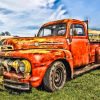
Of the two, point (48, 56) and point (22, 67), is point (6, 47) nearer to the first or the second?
point (22, 67)

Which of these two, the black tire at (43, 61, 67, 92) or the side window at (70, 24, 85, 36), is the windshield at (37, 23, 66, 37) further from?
the black tire at (43, 61, 67, 92)

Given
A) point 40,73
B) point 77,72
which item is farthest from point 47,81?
point 77,72

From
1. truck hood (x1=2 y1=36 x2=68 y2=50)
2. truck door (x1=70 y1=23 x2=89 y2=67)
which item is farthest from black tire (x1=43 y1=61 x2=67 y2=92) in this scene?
truck door (x1=70 y1=23 x2=89 y2=67)

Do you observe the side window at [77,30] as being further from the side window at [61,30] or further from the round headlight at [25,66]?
the round headlight at [25,66]

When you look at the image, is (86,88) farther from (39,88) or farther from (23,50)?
(23,50)

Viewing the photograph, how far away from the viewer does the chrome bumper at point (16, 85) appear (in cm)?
634

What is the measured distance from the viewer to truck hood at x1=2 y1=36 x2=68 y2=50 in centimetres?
713

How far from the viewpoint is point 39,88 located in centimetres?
715

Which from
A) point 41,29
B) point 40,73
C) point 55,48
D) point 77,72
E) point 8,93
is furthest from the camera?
point 41,29

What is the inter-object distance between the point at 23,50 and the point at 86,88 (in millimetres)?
2041

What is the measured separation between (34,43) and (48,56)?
0.83 meters

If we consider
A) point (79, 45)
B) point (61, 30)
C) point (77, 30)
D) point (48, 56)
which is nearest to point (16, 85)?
point (48, 56)


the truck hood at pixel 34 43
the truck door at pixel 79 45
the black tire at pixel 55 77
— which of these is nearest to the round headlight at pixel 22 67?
the black tire at pixel 55 77

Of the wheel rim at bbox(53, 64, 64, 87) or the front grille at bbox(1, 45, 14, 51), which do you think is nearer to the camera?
the wheel rim at bbox(53, 64, 64, 87)
